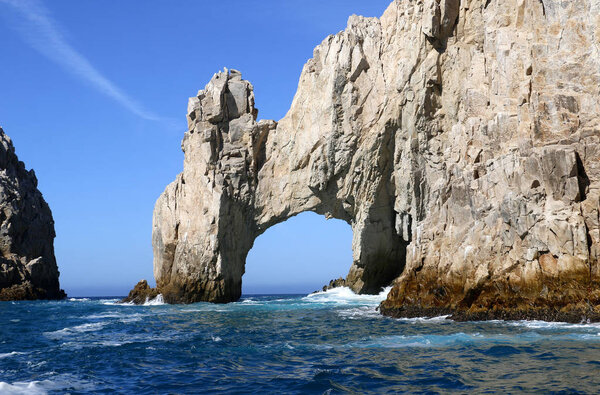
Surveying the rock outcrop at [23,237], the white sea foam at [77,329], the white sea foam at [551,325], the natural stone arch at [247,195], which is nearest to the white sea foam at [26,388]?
the white sea foam at [77,329]

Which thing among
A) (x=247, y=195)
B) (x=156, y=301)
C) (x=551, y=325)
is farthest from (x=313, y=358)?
(x=156, y=301)

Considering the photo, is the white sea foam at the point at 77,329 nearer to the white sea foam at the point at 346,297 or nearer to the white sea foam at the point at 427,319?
the white sea foam at the point at 427,319

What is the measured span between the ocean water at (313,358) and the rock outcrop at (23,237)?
43883 millimetres

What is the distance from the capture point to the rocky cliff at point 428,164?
77.9ft

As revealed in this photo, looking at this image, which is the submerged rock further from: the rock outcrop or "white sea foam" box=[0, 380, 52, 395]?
"white sea foam" box=[0, 380, 52, 395]

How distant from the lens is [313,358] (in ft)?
53.9

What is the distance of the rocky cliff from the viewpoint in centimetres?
2375

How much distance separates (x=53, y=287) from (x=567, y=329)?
68.8 metres

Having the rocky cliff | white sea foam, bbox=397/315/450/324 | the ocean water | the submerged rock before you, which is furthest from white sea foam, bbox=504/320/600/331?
the submerged rock

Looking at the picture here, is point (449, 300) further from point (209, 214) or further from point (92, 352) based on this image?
point (209, 214)

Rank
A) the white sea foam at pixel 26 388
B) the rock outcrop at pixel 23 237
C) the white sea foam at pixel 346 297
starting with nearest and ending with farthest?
the white sea foam at pixel 26 388 → the white sea foam at pixel 346 297 → the rock outcrop at pixel 23 237

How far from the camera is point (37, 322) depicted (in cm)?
3256

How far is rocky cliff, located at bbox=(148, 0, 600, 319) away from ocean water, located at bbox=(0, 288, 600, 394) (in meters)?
3.74

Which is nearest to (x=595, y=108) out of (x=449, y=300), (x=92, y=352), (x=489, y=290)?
(x=489, y=290)
